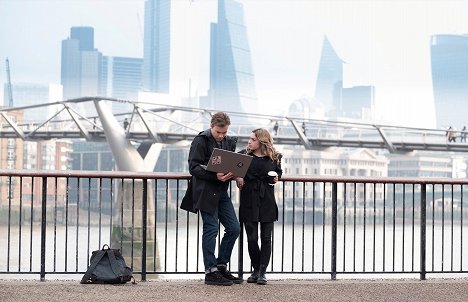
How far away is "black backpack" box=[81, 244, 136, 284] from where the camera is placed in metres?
6.64

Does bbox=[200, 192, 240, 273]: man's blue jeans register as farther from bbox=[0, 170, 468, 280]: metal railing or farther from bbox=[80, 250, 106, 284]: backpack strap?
bbox=[80, 250, 106, 284]: backpack strap

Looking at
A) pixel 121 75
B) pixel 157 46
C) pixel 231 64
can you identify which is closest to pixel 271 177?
pixel 231 64

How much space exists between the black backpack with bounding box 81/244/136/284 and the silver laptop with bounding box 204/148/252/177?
1.00m

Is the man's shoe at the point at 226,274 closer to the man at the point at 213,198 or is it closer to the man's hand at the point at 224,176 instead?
the man at the point at 213,198

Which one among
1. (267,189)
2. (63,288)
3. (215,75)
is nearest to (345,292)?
(267,189)

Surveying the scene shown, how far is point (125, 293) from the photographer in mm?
6262

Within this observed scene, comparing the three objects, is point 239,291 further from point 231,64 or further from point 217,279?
point 231,64

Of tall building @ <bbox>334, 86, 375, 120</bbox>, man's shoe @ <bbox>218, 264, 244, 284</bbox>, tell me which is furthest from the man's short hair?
tall building @ <bbox>334, 86, 375, 120</bbox>

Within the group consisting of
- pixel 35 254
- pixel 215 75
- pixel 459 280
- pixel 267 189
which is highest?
pixel 215 75

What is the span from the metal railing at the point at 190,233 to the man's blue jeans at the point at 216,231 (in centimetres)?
29

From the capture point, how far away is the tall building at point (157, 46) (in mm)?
164000

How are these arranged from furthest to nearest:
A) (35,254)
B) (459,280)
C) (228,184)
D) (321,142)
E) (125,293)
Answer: (321,142) < (35,254) < (459,280) < (228,184) < (125,293)

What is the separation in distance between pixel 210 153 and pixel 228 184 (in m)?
0.29

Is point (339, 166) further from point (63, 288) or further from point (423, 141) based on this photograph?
point (63, 288)
